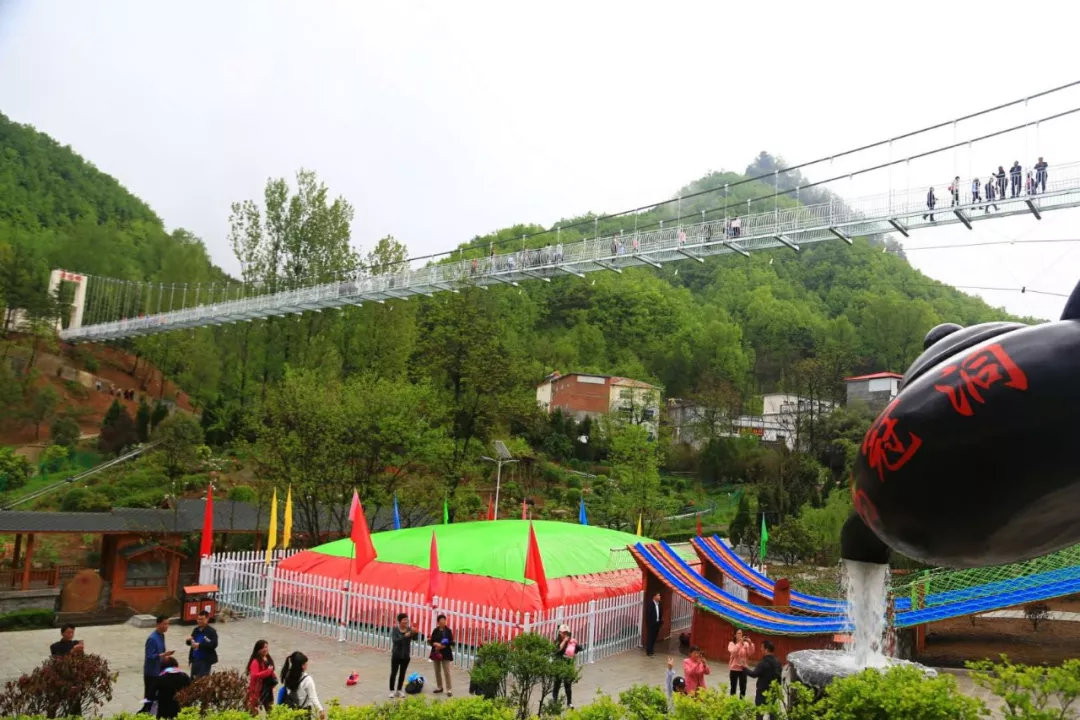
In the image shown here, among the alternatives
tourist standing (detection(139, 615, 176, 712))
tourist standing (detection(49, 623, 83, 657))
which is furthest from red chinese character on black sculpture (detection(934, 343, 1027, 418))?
tourist standing (detection(49, 623, 83, 657))

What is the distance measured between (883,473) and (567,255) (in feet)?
79.8

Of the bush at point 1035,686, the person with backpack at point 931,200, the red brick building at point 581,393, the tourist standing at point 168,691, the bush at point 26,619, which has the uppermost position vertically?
the person with backpack at point 931,200

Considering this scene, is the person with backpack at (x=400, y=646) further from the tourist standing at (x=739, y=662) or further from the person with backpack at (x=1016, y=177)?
the person with backpack at (x=1016, y=177)

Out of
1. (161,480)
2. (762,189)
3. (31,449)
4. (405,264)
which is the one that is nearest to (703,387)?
(405,264)

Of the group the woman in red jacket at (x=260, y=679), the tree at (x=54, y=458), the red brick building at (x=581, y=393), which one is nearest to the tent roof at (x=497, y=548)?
the woman in red jacket at (x=260, y=679)

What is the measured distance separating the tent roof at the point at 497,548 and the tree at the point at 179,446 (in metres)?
19.9

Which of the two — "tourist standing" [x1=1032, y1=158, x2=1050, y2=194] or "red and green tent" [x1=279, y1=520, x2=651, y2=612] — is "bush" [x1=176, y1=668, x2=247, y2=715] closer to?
"red and green tent" [x1=279, y1=520, x2=651, y2=612]

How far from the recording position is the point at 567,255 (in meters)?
28.8

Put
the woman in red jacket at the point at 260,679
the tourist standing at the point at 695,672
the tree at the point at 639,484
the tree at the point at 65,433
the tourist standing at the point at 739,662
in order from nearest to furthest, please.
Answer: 1. the woman in red jacket at the point at 260,679
2. the tourist standing at the point at 695,672
3. the tourist standing at the point at 739,662
4. the tree at the point at 639,484
5. the tree at the point at 65,433

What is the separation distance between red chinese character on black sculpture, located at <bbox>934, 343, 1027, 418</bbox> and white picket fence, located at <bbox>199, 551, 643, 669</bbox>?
993 centimetres

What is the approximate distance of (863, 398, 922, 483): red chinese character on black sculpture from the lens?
15.6 feet

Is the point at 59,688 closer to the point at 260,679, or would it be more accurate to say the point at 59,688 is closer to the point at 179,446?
the point at 260,679

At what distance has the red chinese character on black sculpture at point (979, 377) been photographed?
4363 millimetres

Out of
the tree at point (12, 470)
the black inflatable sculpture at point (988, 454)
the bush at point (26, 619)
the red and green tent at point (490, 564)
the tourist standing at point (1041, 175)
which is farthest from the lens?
the tree at point (12, 470)
